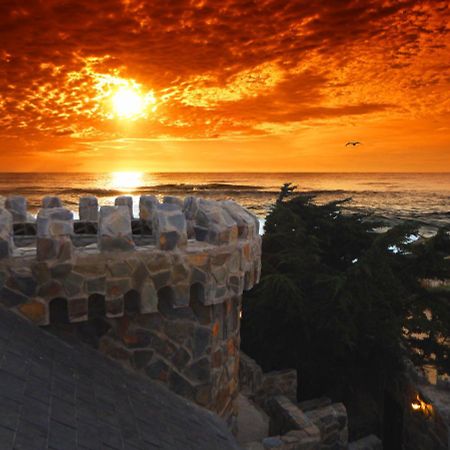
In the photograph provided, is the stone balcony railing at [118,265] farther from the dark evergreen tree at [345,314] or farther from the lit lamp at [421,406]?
the lit lamp at [421,406]

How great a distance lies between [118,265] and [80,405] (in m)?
1.84

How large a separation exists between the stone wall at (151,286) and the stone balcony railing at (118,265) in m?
0.01

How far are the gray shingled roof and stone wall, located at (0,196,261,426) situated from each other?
26 cm

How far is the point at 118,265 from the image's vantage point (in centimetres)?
596

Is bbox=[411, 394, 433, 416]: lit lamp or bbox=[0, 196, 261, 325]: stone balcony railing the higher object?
bbox=[0, 196, 261, 325]: stone balcony railing

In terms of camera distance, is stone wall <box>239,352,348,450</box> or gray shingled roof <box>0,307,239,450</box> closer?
gray shingled roof <box>0,307,239,450</box>

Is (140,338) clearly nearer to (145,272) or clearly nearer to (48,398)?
(145,272)

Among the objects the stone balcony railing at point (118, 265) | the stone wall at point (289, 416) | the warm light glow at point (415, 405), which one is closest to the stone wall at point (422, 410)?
the warm light glow at point (415, 405)

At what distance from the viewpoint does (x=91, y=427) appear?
4.31 m

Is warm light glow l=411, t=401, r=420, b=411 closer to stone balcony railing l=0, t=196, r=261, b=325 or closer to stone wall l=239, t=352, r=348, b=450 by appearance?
stone wall l=239, t=352, r=348, b=450

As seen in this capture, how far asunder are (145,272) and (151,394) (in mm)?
1598

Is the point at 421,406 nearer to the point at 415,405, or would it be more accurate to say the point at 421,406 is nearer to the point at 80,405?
the point at 415,405

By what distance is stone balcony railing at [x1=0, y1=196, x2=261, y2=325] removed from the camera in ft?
18.8

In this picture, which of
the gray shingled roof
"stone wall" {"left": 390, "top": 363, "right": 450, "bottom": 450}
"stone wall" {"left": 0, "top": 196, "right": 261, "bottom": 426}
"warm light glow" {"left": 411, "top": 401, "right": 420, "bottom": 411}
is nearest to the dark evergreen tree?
"stone wall" {"left": 390, "top": 363, "right": 450, "bottom": 450}
